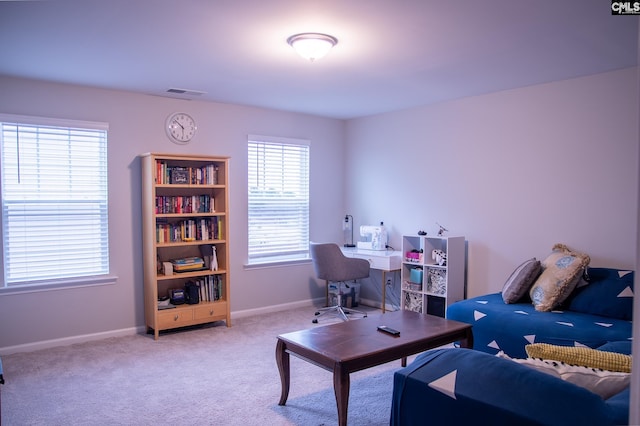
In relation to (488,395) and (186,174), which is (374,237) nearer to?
(186,174)

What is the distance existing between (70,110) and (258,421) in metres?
3.40

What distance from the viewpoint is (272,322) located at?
5254 mm

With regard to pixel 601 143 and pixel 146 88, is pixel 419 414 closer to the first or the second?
pixel 601 143

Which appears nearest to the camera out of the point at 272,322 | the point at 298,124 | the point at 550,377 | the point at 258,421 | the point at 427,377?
the point at 550,377

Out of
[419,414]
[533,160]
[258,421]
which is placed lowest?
[258,421]

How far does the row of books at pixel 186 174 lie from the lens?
4711 millimetres

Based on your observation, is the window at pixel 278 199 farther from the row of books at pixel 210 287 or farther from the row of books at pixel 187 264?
the row of books at pixel 187 264

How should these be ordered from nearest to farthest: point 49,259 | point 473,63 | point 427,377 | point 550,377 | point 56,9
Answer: point 550,377 < point 427,377 < point 56,9 < point 473,63 < point 49,259

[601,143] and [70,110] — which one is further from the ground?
[70,110]

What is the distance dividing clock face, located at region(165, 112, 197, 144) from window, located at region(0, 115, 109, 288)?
25.8 inches

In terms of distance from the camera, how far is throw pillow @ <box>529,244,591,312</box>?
3.68 m

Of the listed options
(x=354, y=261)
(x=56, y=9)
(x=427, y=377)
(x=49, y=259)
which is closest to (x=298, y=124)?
(x=354, y=261)

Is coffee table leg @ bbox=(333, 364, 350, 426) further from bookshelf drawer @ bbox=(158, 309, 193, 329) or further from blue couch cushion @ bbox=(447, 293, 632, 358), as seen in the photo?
bookshelf drawer @ bbox=(158, 309, 193, 329)
